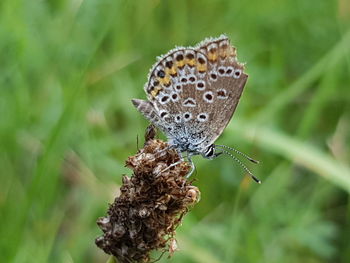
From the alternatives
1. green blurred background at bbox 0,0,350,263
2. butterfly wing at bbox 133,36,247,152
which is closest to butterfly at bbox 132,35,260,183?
butterfly wing at bbox 133,36,247,152

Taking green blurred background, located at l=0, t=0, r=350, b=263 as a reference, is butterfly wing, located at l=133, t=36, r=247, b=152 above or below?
below

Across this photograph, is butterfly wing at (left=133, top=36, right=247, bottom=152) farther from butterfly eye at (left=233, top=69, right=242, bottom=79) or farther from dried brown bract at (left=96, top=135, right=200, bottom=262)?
dried brown bract at (left=96, top=135, right=200, bottom=262)

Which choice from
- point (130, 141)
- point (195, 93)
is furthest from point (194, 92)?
point (130, 141)

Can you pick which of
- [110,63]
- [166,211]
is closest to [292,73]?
[110,63]

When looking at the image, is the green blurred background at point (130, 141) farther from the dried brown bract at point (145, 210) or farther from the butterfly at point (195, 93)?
the dried brown bract at point (145, 210)

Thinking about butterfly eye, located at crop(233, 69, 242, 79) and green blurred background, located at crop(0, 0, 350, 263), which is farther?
green blurred background, located at crop(0, 0, 350, 263)

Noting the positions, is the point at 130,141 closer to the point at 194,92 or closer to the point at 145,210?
the point at 194,92

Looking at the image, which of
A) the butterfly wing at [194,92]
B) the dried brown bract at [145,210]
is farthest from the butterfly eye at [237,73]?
the dried brown bract at [145,210]
